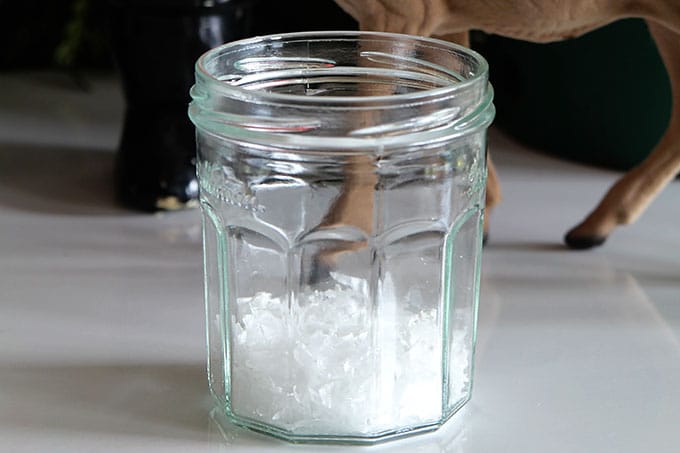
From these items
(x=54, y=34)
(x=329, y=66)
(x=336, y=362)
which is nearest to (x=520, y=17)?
(x=329, y=66)

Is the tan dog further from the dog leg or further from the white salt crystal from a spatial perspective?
the white salt crystal

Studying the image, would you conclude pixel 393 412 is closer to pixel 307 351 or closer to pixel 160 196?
pixel 307 351

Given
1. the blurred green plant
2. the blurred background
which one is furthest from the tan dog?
the blurred green plant

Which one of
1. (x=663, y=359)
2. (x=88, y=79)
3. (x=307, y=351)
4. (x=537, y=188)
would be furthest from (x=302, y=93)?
(x=88, y=79)

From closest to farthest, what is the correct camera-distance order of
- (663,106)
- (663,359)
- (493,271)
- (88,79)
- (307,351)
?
(307,351) < (663,359) < (493,271) < (663,106) < (88,79)

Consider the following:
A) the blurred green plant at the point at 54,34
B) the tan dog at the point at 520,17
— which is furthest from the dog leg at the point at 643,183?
the blurred green plant at the point at 54,34

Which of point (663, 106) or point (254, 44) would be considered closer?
point (254, 44)

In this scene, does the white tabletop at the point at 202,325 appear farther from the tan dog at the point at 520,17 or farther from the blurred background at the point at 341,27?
the tan dog at the point at 520,17
